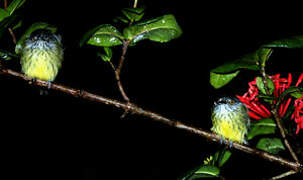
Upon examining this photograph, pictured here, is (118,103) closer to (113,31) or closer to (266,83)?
(113,31)

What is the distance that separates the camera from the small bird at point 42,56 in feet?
7.68

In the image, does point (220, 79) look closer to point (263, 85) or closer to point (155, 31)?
point (263, 85)

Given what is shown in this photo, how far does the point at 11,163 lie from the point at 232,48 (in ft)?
15.7

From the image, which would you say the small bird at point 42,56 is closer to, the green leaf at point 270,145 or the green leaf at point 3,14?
the green leaf at point 3,14

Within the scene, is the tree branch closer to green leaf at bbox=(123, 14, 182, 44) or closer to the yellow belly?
green leaf at bbox=(123, 14, 182, 44)

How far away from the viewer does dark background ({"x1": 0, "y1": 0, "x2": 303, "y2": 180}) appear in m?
5.36

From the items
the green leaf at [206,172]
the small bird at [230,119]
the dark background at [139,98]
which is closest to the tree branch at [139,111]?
the green leaf at [206,172]

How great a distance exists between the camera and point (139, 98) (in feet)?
17.3

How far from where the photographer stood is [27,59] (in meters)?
2.36

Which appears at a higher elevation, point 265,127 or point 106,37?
point 106,37

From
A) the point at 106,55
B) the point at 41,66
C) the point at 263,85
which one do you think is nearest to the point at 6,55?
the point at 106,55

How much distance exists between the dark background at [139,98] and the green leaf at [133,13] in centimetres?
391

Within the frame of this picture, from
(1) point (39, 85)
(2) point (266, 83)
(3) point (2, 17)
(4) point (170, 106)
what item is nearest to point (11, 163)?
(4) point (170, 106)

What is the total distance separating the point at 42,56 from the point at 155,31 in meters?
1.49
